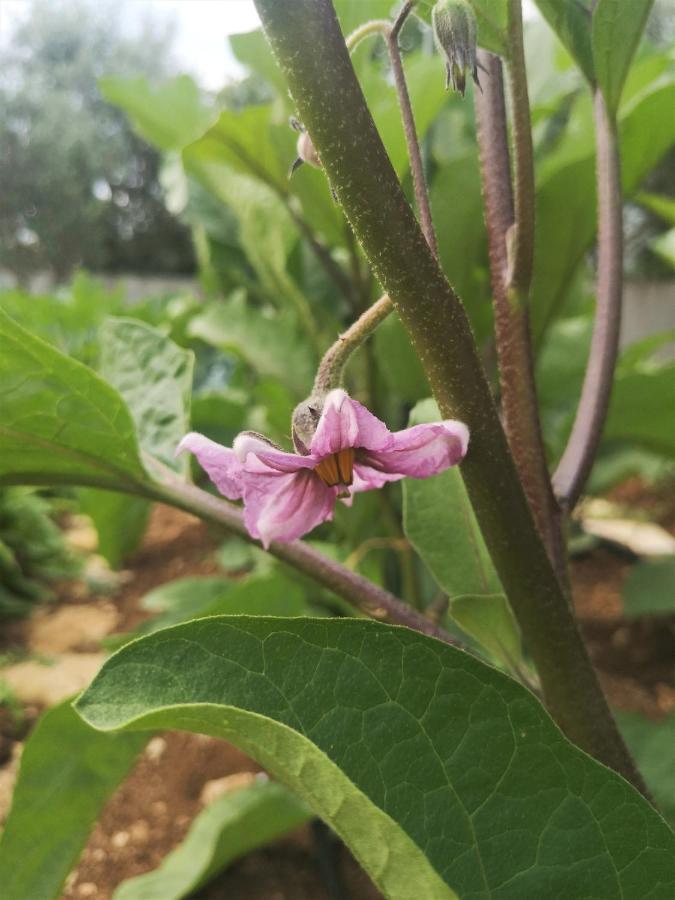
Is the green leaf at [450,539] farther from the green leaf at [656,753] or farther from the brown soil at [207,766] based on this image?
the brown soil at [207,766]

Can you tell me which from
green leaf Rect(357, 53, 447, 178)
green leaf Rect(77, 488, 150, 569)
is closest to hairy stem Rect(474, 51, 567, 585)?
green leaf Rect(357, 53, 447, 178)

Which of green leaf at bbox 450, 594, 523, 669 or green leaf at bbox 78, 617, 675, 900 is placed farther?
green leaf at bbox 450, 594, 523, 669

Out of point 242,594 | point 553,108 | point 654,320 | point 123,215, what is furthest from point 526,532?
point 123,215

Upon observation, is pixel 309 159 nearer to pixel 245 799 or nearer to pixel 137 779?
pixel 245 799

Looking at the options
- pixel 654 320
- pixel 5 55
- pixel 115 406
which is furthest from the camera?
pixel 5 55

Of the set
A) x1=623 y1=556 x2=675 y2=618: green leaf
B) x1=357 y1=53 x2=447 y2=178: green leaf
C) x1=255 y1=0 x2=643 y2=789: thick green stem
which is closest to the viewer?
x1=255 y1=0 x2=643 y2=789: thick green stem

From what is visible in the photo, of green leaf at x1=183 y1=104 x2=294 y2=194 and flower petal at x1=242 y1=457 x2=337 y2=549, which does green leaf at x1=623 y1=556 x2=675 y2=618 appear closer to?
green leaf at x1=183 y1=104 x2=294 y2=194
